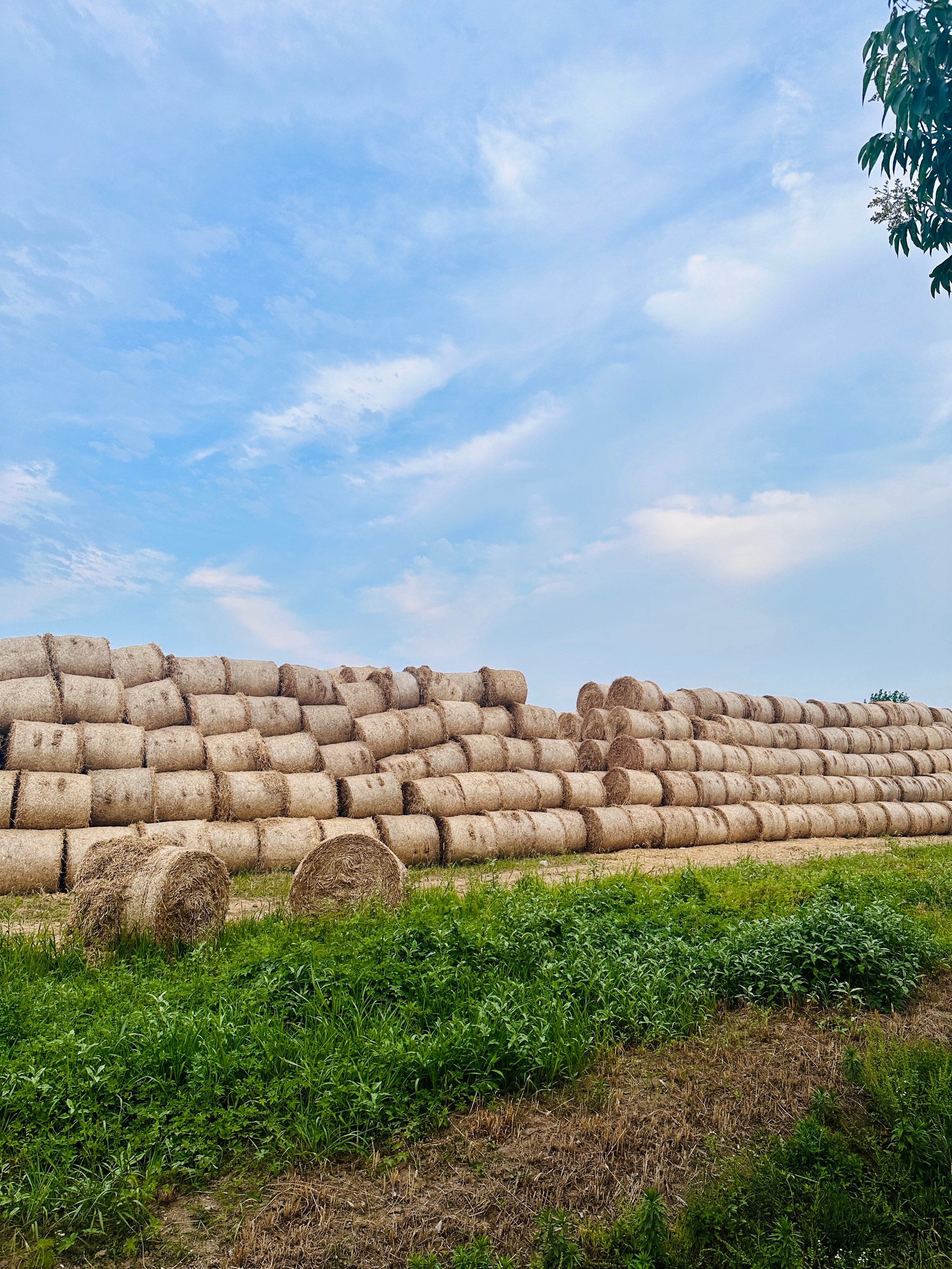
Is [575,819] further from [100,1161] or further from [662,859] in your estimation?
[100,1161]

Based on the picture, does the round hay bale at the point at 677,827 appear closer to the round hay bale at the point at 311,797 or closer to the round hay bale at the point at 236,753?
the round hay bale at the point at 311,797

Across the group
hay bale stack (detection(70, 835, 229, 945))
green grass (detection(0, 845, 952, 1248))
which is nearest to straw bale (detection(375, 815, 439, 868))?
green grass (detection(0, 845, 952, 1248))

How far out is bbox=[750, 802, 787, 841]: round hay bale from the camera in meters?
18.8

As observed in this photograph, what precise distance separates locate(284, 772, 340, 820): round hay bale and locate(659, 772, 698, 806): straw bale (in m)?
7.17

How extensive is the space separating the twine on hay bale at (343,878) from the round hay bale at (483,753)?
20.7ft

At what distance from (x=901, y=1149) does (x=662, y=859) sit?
1045 centimetres

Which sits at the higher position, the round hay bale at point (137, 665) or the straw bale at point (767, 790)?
the round hay bale at point (137, 665)

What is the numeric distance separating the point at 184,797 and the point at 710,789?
35.7ft

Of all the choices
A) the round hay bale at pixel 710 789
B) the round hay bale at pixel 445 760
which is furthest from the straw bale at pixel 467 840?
the round hay bale at pixel 710 789

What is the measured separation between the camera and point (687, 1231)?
4.26 meters

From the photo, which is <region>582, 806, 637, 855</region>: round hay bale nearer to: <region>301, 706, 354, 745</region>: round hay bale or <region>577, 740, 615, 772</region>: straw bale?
<region>577, 740, 615, 772</region>: straw bale

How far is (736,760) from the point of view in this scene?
20281 millimetres

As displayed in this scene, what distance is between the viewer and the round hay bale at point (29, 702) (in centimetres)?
1271

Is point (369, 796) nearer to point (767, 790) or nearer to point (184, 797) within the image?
point (184, 797)
